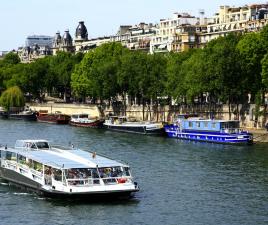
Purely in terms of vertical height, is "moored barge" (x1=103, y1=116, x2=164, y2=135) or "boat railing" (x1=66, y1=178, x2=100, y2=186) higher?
"moored barge" (x1=103, y1=116, x2=164, y2=135)

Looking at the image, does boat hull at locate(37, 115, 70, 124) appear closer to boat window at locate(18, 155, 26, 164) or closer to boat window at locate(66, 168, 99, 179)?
boat window at locate(18, 155, 26, 164)

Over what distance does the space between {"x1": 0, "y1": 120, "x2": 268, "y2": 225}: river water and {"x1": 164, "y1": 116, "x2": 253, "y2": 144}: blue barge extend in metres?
2.17

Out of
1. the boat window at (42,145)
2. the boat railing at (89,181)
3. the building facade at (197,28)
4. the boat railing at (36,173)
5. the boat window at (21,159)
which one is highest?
the building facade at (197,28)

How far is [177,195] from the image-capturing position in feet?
145

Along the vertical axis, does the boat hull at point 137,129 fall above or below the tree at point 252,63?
below

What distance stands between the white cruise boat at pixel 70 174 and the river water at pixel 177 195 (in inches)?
24.3

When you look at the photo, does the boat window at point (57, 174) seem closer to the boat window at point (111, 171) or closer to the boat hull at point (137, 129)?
the boat window at point (111, 171)

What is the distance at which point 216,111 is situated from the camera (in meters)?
90.9

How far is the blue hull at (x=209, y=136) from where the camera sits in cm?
7124

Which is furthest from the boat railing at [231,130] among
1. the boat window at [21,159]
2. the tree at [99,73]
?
the tree at [99,73]

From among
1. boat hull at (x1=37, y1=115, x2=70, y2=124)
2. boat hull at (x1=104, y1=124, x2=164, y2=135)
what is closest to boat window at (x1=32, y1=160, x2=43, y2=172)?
boat hull at (x1=104, y1=124, x2=164, y2=135)

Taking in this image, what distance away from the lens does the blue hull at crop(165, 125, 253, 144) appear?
234 ft

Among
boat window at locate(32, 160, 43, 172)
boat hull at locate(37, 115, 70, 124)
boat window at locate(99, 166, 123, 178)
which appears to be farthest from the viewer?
boat hull at locate(37, 115, 70, 124)

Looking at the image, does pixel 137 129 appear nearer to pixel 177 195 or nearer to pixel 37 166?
A: pixel 37 166
